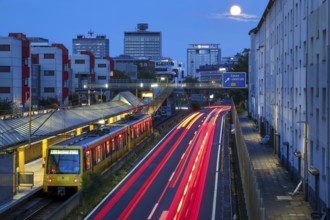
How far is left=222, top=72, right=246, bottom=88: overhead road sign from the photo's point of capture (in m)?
75.7

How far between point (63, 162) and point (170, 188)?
21.6 ft

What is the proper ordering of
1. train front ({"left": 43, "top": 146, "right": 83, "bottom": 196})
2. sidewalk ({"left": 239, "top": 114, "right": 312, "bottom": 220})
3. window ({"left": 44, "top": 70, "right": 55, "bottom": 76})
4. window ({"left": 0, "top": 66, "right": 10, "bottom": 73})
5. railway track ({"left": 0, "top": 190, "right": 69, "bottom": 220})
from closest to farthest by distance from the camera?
railway track ({"left": 0, "top": 190, "right": 69, "bottom": 220}) → sidewalk ({"left": 239, "top": 114, "right": 312, "bottom": 220}) → train front ({"left": 43, "top": 146, "right": 83, "bottom": 196}) → window ({"left": 0, "top": 66, "right": 10, "bottom": 73}) → window ({"left": 44, "top": 70, "right": 55, "bottom": 76})

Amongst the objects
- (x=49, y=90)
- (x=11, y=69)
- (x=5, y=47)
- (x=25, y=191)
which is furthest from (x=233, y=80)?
(x=25, y=191)

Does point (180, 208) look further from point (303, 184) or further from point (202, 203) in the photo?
point (303, 184)

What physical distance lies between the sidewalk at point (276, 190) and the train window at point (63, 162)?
9.56 meters

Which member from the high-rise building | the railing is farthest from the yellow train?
the high-rise building

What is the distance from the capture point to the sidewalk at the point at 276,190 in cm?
2444

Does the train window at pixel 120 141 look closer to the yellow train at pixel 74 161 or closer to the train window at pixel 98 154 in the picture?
the yellow train at pixel 74 161

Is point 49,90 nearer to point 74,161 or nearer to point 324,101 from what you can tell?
point 74,161

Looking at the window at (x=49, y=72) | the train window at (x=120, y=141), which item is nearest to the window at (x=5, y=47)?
the window at (x=49, y=72)

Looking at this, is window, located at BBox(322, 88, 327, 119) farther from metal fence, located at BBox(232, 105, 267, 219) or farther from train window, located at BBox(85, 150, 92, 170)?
train window, located at BBox(85, 150, 92, 170)

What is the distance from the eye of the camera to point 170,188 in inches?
1167

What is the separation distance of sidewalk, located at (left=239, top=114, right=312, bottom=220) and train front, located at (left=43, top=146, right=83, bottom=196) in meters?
9.38

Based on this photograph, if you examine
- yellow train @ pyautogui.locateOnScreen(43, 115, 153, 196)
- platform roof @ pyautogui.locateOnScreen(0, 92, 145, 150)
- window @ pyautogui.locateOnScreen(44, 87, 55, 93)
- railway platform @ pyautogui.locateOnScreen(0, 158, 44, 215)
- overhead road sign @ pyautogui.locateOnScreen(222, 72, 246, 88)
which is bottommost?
railway platform @ pyautogui.locateOnScreen(0, 158, 44, 215)
